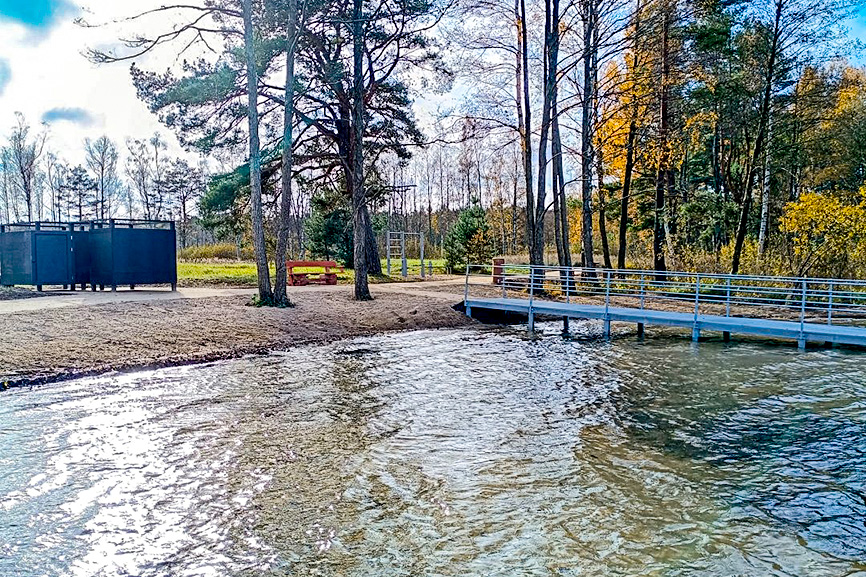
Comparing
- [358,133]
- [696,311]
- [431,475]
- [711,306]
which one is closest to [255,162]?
[358,133]

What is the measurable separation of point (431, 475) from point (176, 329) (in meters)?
8.06

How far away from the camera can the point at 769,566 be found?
13.3 feet

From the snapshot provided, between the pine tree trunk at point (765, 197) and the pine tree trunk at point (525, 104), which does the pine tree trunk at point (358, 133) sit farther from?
the pine tree trunk at point (765, 197)

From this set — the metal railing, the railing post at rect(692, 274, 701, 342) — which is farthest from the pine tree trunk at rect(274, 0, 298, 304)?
the railing post at rect(692, 274, 701, 342)

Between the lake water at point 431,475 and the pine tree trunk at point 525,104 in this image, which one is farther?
the pine tree trunk at point 525,104

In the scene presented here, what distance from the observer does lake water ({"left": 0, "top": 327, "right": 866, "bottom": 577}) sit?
4168 mm

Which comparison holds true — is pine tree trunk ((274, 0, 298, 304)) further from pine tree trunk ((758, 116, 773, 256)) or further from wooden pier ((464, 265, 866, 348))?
pine tree trunk ((758, 116, 773, 256))

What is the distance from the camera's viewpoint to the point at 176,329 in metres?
11.8

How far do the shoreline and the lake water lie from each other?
77cm

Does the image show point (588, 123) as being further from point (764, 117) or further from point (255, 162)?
point (255, 162)

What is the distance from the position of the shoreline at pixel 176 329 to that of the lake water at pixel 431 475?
2.51 feet

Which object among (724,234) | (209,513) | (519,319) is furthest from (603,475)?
(724,234)

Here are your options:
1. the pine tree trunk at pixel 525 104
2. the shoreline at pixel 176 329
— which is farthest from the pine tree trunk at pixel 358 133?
the pine tree trunk at pixel 525 104

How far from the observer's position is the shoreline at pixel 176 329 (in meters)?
9.31
